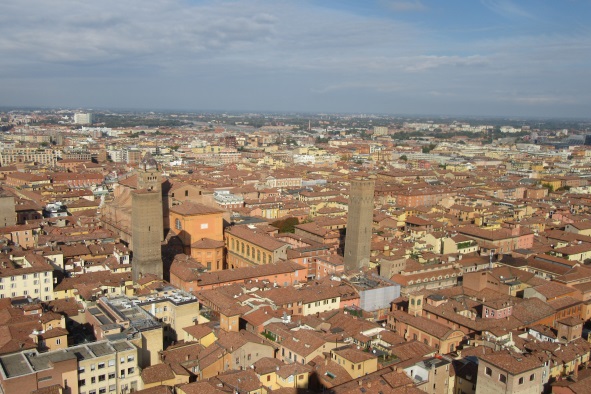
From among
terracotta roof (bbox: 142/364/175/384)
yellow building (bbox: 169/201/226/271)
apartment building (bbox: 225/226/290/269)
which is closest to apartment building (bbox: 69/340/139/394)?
terracotta roof (bbox: 142/364/175/384)

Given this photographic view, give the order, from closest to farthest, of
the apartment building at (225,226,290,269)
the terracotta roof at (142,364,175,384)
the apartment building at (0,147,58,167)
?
1. the terracotta roof at (142,364,175,384)
2. the apartment building at (225,226,290,269)
3. the apartment building at (0,147,58,167)

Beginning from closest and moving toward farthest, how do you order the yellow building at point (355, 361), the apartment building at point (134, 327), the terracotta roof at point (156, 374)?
1. the terracotta roof at point (156, 374)
2. the yellow building at point (355, 361)
3. the apartment building at point (134, 327)

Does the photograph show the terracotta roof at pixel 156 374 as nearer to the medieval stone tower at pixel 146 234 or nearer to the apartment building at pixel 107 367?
the apartment building at pixel 107 367

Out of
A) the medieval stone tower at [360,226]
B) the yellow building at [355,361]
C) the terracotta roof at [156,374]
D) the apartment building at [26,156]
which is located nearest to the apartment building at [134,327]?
the terracotta roof at [156,374]

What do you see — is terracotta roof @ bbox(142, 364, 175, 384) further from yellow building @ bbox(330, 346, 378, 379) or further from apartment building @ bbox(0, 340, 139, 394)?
yellow building @ bbox(330, 346, 378, 379)

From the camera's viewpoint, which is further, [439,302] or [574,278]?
[574,278]

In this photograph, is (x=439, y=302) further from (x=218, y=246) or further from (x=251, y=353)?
(x=218, y=246)

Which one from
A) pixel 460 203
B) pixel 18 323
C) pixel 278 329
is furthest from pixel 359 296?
pixel 460 203

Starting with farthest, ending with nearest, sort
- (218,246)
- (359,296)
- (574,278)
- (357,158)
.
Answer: (357,158) → (218,246) → (574,278) → (359,296)
